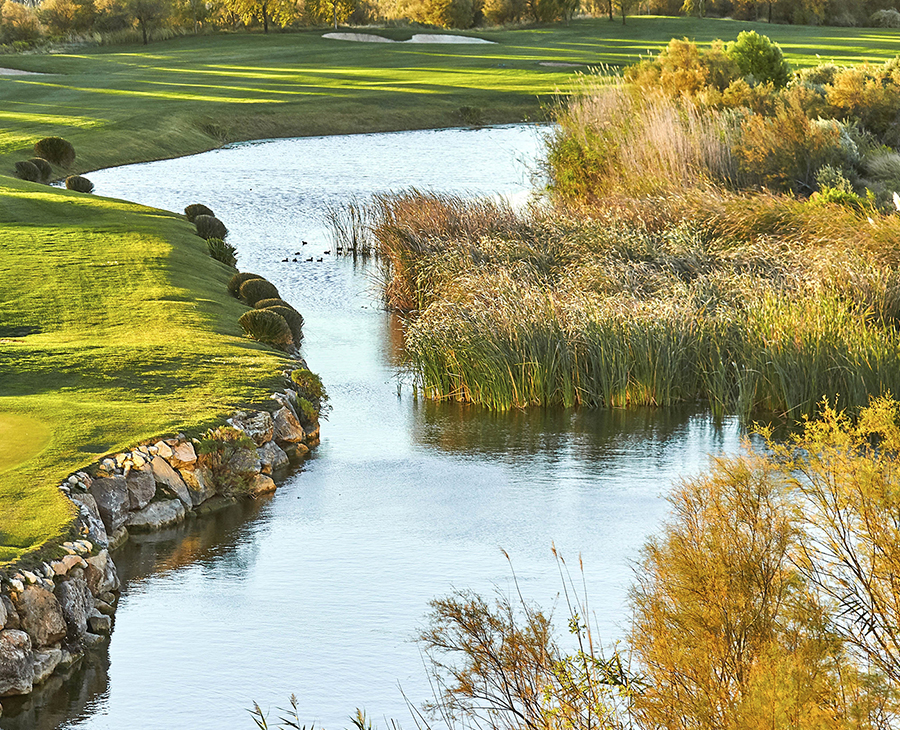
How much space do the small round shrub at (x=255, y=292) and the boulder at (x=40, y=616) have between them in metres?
11.3

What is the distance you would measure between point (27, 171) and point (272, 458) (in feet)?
79.1

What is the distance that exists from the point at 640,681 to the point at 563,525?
6.10 meters

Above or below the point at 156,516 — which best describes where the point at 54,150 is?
above

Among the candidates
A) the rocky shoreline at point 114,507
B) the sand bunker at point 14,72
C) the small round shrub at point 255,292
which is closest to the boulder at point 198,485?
the rocky shoreline at point 114,507

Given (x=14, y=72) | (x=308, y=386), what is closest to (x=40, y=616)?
(x=308, y=386)

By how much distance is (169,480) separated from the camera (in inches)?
433

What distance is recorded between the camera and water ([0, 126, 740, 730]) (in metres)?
7.56

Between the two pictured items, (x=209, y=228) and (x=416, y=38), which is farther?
(x=416, y=38)

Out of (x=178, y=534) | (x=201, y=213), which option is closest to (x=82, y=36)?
(x=201, y=213)

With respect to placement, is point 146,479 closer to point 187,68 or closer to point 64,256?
point 64,256

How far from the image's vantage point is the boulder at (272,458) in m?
12.1

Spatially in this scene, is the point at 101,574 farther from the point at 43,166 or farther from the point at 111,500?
the point at 43,166

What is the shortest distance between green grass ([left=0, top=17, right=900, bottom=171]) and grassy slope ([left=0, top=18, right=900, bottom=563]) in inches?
5.1

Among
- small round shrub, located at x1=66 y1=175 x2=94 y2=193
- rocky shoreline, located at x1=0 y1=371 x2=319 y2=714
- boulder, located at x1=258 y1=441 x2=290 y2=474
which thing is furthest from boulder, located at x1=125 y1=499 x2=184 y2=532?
small round shrub, located at x1=66 y1=175 x2=94 y2=193
